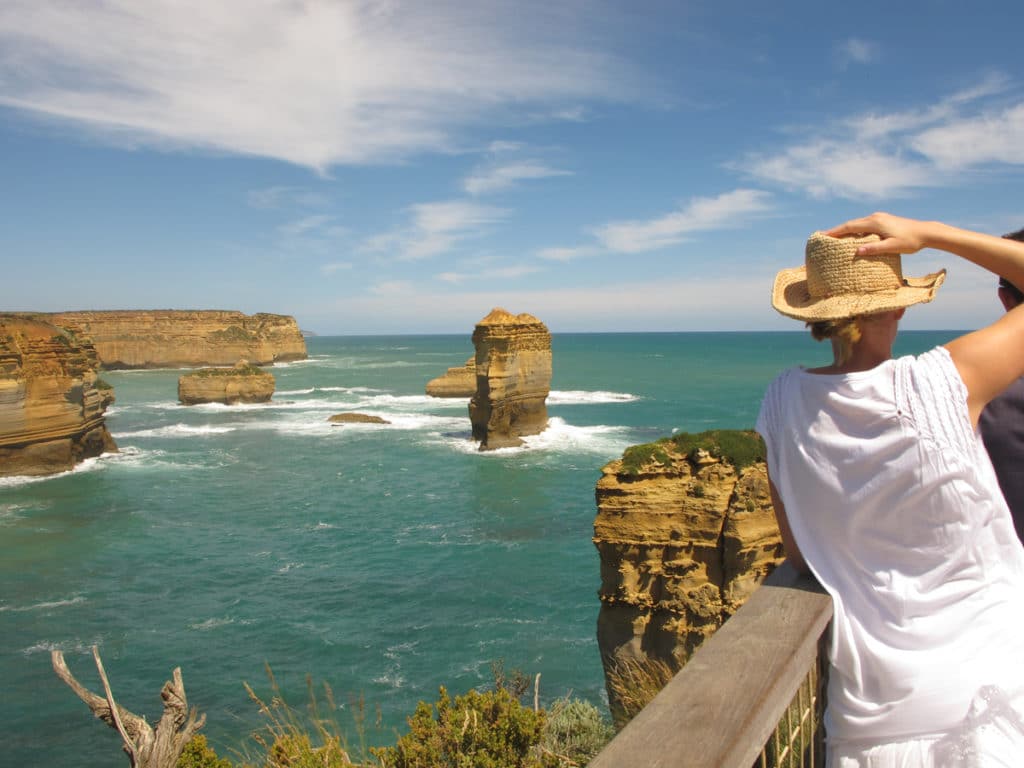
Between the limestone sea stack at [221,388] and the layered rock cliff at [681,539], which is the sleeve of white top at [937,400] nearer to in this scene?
the layered rock cliff at [681,539]

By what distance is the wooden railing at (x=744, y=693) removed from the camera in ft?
4.89

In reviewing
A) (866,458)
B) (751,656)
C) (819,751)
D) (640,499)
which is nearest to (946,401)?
(866,458)

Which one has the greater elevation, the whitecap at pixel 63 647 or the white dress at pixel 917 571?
the white dress at pixel 917 571

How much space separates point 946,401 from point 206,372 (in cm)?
6161

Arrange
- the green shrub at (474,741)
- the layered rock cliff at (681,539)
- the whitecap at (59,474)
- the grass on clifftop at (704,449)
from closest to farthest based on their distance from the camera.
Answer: the green shrub at (474,741) < the layered rock cliff at (681,539) < the grass on clifftop at (704,449) < the whitecap at (59,474)

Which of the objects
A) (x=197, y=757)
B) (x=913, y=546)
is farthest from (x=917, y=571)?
(x=197, y=757)

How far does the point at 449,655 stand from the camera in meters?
14.6

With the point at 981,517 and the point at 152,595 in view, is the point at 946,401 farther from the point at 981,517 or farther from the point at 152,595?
the point at 152,595

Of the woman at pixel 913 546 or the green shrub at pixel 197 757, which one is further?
the green shrub at pixel 197 757

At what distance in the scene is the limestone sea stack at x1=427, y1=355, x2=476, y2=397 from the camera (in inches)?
2467

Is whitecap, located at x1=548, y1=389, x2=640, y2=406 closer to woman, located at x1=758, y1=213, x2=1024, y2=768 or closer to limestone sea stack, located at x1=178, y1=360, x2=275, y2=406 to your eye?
limestone sea stack, located at x1=178, y1=360, x2=275, y2=406

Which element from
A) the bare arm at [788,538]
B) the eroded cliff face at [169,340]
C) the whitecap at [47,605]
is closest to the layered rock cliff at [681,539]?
the bare arm at [788,538]

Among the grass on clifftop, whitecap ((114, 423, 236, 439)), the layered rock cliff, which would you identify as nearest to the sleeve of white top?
the grass on clifftop

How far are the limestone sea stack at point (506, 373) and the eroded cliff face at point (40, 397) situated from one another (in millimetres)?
18826
